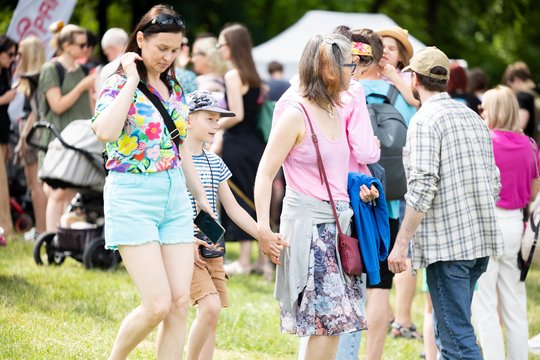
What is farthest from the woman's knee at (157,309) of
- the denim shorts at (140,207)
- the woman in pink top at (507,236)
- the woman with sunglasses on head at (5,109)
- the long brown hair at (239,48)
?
the woman with sunglasses on head at (5,109)

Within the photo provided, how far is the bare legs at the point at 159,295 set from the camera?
15.4 ft

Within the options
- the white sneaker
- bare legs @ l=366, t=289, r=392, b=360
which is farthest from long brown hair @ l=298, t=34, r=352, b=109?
the white sneaker

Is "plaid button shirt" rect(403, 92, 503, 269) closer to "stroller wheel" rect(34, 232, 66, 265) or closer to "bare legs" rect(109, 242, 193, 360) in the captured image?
"bare legs" rect(109, 242, 193, 360)

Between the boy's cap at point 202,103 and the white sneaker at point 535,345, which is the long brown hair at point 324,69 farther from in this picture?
the white sneaker at point 535,345

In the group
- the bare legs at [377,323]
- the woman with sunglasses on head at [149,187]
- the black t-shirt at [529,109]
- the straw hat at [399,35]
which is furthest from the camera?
the black t-shirt at [529,109]

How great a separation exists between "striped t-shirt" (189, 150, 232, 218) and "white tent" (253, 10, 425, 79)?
40.1ft

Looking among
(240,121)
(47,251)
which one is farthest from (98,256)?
(240,121)

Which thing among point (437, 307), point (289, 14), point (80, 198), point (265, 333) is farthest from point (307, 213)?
point (289, 14)

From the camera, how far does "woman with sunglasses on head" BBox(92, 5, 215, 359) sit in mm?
4688

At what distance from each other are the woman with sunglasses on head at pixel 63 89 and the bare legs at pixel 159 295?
5.09m

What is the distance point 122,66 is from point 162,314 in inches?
49.0

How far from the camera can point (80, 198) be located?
9.25m

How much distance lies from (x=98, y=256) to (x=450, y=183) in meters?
4.67

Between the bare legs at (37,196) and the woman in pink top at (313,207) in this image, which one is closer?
the woman in pink top at (313,207)
